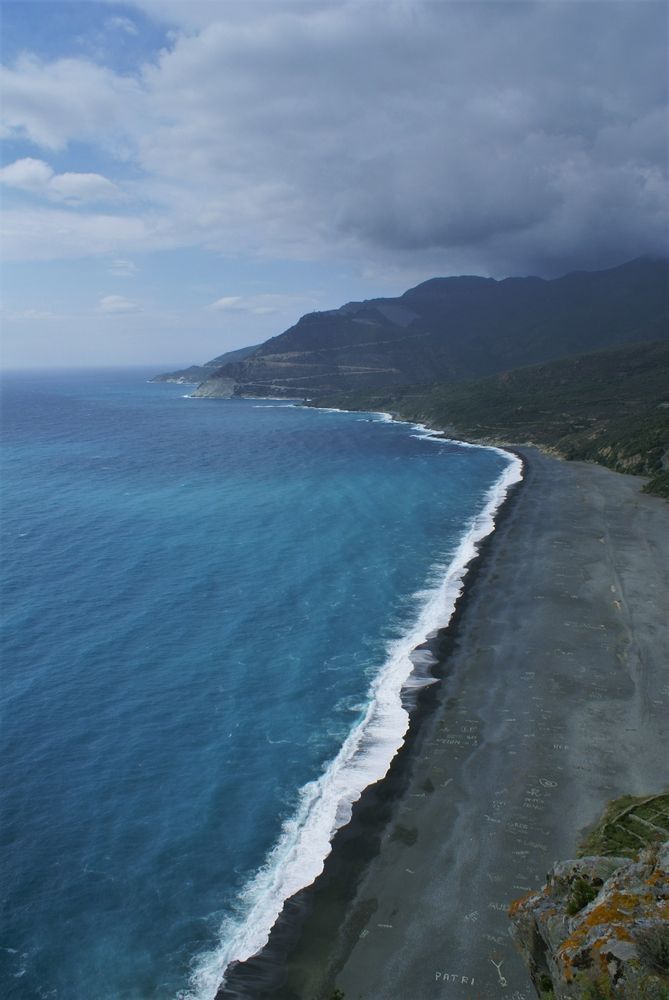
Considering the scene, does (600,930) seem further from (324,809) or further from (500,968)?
(324,809)

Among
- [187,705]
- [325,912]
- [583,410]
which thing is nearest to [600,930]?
[325,912]

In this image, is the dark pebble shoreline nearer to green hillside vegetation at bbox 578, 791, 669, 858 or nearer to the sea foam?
the sea foam

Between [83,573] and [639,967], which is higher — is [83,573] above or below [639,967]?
below

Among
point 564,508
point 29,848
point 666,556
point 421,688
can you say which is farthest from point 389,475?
point 29,848

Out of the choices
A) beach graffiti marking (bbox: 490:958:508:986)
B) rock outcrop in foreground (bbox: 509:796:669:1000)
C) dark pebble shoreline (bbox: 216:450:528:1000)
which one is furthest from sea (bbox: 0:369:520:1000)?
rock outcrop in foreground (bbox: 509:796:669:1000)

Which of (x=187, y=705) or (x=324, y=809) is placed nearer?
(x=324, y=809)

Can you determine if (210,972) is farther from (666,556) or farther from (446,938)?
(666,556)

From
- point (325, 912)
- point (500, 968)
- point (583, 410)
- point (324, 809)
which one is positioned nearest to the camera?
point (500, 968)
